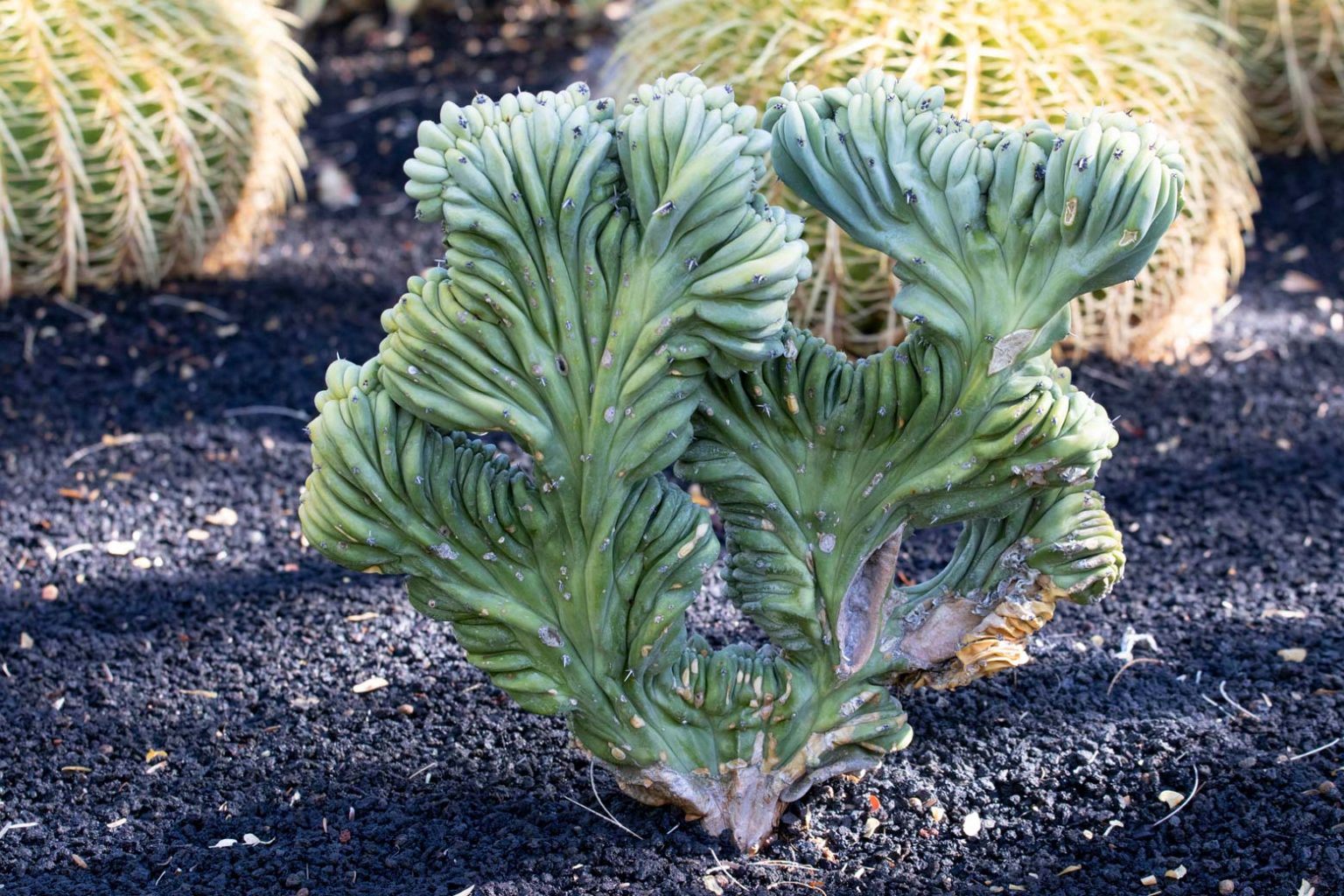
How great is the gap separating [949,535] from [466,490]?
61.7 inches

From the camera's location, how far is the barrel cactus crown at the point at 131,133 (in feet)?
12.2

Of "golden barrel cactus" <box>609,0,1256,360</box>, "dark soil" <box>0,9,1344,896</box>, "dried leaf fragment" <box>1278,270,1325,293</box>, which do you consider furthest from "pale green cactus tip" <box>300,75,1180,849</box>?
"dried leaf fragment" <box>1278,270,1325,293</box>

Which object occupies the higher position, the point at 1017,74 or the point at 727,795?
the point at 1017,74

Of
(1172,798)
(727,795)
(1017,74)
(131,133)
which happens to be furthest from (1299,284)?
(131,133)

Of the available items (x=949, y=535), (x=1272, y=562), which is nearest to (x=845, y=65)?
(x=949, y=535)

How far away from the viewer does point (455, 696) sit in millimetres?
2602

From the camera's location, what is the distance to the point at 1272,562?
2.98 meters

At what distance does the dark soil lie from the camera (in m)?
2.18

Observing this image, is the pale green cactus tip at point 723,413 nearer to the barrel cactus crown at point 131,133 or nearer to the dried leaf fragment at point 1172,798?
the dried leaf fragment at point 1172,798

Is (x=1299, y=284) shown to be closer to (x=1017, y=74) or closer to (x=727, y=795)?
(x=1017, y=74)

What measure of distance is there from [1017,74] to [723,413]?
1704mm

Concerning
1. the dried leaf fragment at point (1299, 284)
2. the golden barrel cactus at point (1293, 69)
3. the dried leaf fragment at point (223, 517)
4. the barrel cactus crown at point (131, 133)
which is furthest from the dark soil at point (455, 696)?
the golden barrel cactus at point (1293, 69)

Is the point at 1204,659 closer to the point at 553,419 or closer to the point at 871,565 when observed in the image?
the point at 871,565

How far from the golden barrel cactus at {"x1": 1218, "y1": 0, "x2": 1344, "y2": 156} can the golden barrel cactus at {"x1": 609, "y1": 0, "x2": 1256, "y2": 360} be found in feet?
3.96
